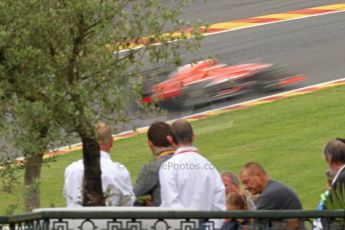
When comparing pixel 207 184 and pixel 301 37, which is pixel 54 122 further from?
pixel 301 37

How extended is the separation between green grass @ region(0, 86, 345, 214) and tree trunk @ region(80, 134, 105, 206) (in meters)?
5.37

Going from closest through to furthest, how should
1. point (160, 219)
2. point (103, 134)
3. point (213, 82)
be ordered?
1. point (160, 219)
2. point (103, 134)
3. point (213, 82)

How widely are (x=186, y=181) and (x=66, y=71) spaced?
137 centimetres

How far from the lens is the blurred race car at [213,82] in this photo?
20984 millimetres

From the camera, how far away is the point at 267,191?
10.2 metres

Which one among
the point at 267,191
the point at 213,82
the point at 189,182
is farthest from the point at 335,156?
the point at 213,82

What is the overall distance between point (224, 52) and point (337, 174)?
56.2 ft

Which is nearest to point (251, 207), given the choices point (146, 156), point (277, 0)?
point (146, 156)

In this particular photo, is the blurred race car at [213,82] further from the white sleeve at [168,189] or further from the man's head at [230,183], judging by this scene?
the white sleeve at [168,189]

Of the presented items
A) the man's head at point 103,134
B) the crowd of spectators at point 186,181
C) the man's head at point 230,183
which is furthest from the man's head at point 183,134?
the man's head at point 230,183

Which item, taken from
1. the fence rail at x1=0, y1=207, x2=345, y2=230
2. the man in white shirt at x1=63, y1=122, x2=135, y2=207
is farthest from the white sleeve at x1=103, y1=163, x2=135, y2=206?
the fence rail at x1=0, y1=207, x2=345, y2=230

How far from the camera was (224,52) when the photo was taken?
89.4 ft

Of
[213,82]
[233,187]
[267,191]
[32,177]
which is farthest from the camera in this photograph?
[213,82]

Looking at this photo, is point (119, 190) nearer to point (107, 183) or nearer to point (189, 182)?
point (107, 183)
